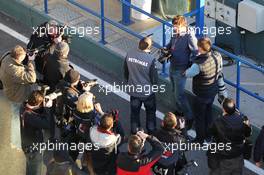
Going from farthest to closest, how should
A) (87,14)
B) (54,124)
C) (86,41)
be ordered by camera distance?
(87,14), (86,41), (54,124)

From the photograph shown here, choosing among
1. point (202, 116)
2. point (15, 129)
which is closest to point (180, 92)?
point (202, 116)

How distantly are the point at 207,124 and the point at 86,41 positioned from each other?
3.13 meters

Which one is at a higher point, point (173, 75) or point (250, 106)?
point (173, 75)

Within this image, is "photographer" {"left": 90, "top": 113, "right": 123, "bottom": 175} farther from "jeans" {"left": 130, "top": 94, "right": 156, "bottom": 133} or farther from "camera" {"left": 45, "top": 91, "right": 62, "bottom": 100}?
"jeans" {"left": 130, "top": 94, "right": 156, "bottom": 133}

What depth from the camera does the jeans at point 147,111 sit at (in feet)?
35.7

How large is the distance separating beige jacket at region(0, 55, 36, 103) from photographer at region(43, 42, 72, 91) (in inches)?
10.3

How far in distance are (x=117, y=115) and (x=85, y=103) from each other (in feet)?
2.06

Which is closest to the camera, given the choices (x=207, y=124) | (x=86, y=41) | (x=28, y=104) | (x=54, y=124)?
(x=28, y=104)

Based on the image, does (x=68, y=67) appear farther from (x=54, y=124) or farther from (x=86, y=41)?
(x=86, y=41)

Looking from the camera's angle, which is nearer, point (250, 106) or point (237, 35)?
point (250, 106)

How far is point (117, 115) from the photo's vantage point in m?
9.98

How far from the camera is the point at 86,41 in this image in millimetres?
13039

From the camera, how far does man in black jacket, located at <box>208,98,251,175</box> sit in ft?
30.7

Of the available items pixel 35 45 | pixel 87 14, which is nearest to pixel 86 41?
pixel 87 14
